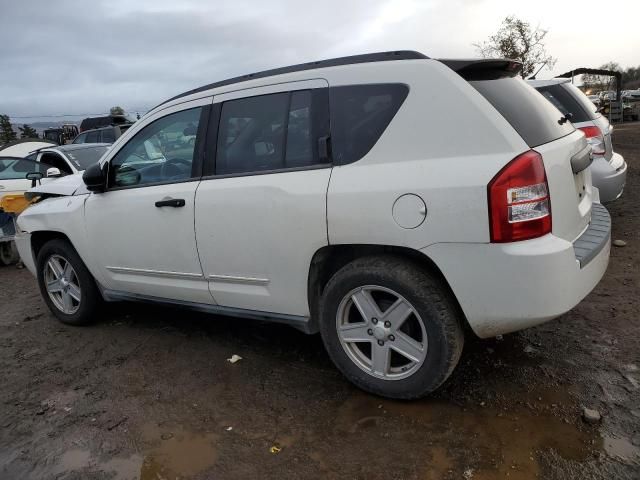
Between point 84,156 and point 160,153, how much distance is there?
209 inches

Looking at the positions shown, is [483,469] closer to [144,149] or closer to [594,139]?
[144,149]

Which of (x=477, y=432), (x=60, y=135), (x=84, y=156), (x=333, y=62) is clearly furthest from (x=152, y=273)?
(x=60, y=135)

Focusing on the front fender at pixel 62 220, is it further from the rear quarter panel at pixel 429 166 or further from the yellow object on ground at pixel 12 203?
the yellow object on ground at pixel 12 203

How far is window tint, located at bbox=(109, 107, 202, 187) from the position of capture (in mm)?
3553

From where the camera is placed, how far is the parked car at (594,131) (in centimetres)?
535

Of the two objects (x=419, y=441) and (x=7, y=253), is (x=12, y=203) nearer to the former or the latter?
(x=7, y=253)

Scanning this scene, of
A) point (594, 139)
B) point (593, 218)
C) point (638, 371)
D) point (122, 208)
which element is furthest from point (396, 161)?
point (594, 139)

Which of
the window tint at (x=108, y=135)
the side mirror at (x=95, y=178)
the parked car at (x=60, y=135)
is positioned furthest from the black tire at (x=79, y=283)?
the parked car at (x=60, y=135)

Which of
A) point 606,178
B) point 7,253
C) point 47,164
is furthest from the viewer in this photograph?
point 47,164

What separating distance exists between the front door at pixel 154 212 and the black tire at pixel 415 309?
3.54 ft

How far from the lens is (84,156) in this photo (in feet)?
27.6

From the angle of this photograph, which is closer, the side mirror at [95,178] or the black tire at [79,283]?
the side mirror at [95,178]

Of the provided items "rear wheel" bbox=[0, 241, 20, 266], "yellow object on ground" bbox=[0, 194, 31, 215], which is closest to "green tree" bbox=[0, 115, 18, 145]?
"rear wheel" bbox=[0, 241, 20, 266]

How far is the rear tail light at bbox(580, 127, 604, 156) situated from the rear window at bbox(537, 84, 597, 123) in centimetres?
19
